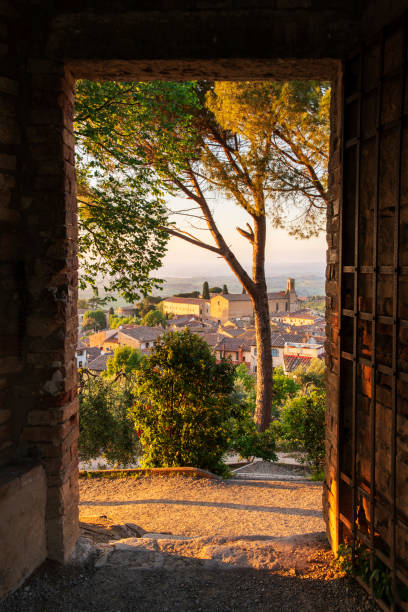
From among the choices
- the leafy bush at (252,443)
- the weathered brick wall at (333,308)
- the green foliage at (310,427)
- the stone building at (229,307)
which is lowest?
the leafy bush at (252,443)

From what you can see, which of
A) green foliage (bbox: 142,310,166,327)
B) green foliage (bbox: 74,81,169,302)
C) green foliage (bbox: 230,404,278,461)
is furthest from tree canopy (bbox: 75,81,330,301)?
green foliage (bbox: 142,310,166,327)

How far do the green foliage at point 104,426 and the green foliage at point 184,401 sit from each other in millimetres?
1633

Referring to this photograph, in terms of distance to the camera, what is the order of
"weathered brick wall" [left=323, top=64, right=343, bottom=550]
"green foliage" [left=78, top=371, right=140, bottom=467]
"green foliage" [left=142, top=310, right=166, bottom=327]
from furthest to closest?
"green foliage" [left=142, top=310, right=166, bottom=327] → "green foliage" [left=78, top=371, right=140, bottom=467] → "weathered brick wall" [left=323, top=64, right=343, bottom=550]

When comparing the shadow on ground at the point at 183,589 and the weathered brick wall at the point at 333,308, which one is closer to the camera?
the shadow on ground at the point at 183,589

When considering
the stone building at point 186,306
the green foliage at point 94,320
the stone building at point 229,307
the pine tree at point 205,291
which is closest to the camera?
the green foliage at point 94,320

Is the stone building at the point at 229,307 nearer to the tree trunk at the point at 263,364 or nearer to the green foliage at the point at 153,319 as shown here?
the green foliage at the point at 153,319

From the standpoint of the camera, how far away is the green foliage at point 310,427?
840 centimetres

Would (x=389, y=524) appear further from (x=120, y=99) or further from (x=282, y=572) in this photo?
(x=120, y=99)

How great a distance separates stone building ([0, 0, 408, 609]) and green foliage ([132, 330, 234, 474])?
148 inches

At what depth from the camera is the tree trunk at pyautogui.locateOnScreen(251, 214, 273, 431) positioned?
10.5m

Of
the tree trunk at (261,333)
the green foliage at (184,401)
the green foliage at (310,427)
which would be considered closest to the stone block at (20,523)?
the green foliage at (184,401)

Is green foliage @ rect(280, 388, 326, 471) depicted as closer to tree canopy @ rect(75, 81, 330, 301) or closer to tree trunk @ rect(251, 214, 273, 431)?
tree trunk @ rect(251, 214, 273, 431)

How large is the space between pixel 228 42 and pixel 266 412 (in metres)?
9.43

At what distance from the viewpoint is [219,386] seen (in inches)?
255
